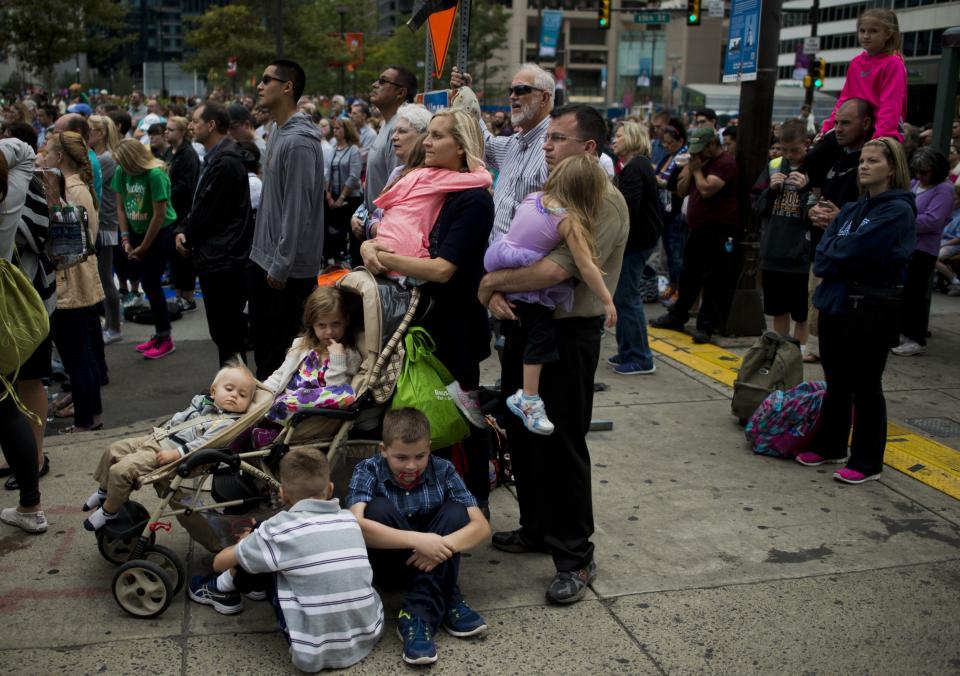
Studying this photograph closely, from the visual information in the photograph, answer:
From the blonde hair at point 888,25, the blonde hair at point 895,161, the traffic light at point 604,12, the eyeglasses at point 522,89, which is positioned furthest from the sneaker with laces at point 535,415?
the traffic light at point 604,12

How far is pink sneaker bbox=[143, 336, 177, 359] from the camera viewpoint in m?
8.30

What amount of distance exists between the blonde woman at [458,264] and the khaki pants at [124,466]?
4.25ft

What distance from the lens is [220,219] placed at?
22.4 feet

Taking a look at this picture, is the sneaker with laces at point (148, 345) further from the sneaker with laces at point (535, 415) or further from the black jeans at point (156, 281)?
the sneaker with laces at point (535, 415)

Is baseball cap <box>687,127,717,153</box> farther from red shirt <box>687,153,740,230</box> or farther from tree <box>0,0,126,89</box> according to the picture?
tree <box>0,0,126,89</box>

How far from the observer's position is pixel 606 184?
12.9 ft

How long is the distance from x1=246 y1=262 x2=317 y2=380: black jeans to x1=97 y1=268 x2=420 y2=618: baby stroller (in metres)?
1.61

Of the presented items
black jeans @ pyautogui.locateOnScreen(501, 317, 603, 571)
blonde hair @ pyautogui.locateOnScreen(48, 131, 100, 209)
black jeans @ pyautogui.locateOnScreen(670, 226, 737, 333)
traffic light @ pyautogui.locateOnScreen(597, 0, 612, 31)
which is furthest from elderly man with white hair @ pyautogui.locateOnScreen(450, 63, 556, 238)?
traffic light @ pyautogui.locateOnScreen(597, 0, 612, 31)

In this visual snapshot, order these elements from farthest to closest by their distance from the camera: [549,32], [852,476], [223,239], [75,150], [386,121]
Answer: [549,32]
[386,121]
[223,239]
[75,150]
[852,476]

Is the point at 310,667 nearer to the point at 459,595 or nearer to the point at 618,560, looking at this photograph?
the point at 459,595

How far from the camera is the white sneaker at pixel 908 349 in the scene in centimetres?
817

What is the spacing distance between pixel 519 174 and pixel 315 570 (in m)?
2.49

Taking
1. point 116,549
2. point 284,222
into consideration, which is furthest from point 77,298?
point 116,549

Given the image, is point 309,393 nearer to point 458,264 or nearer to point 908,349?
point 458,264
